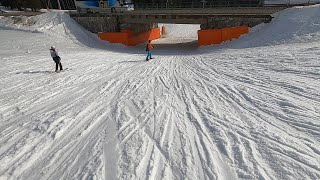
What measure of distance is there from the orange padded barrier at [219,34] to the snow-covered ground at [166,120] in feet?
27.1

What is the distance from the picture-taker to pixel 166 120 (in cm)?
700

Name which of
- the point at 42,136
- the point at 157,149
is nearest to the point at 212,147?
the point at 157,149

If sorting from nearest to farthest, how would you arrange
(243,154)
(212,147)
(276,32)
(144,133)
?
(243,154) → (212,147) → (144,133) → (276,32)

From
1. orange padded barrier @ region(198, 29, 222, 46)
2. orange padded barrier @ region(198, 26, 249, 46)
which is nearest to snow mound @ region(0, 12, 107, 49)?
orange padded barrier @ region(198, 29, 222, 46)

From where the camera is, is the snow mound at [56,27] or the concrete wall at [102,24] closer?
the snow mound at [56,27]

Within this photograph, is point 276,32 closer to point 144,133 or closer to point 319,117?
point 319,117

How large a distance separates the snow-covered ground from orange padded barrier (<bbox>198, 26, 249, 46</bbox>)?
8.25 m

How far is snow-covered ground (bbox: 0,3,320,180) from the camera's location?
4898mm

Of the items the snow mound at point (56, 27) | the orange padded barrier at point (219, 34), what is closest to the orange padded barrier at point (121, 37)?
the snow mound at point (56, 27)

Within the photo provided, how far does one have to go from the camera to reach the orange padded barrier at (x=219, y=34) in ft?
72.4

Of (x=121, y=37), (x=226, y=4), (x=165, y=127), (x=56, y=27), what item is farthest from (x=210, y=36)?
(x=165, y=127)

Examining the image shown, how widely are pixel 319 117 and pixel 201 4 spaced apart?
2163 cm

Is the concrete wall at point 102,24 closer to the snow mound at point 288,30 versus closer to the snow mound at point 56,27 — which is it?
the snow mound at point 56,27

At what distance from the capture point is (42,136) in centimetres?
633
